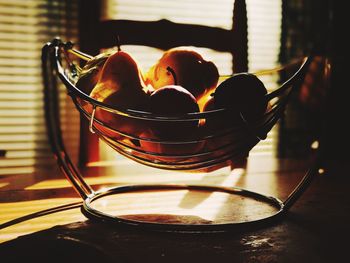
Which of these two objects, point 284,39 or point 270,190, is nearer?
point 270,190

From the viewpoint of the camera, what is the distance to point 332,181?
0.71m

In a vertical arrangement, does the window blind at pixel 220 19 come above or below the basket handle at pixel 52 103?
above

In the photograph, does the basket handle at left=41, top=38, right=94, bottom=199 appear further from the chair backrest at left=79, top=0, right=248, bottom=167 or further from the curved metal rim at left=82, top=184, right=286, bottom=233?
the chair backrest at left=79, top=0, right=248, bottom=167

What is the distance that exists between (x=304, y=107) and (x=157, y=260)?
6.96 feet

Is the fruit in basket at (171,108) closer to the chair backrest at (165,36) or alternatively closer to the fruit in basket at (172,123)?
the fruit in basket at (172,123)

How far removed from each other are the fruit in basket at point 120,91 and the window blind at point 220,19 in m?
1.42

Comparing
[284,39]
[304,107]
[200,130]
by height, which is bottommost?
[304,107]

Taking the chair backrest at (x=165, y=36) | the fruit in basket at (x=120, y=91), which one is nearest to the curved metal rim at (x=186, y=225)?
the fruit in basket at (x=120, y=91)

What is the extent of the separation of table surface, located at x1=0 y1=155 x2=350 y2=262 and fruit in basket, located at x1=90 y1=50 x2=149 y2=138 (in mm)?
111

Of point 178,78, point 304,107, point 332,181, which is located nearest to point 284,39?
point 304,107

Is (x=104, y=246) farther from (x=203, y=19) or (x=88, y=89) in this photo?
(x=203, y=19)

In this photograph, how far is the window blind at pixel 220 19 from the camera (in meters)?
2.07

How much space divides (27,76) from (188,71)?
1.61 meters

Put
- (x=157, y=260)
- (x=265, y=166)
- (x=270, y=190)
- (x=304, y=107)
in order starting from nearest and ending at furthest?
(x=157, y=260), (x=270, y=190), (x=265, y=166), (x=304, y=107)
